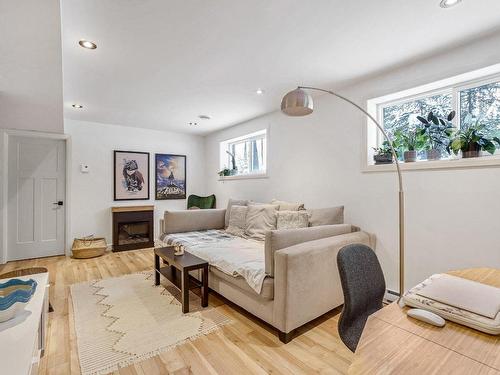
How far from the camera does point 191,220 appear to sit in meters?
3.85

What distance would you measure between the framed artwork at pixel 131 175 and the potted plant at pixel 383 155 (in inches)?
162

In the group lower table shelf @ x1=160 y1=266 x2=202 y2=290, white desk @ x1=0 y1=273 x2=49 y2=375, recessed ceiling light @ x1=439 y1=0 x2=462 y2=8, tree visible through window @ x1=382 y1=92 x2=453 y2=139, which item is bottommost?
lower table shelf @ x1=160 y1=266 x2=202 y2=290

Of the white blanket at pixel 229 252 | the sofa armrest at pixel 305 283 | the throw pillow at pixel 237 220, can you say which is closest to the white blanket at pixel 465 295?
the sofa armrest at pixel 305 283

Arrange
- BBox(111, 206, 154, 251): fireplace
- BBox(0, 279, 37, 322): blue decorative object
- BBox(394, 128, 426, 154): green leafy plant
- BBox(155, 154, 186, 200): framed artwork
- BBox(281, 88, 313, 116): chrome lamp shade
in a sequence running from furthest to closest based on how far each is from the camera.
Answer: BBox(155, 154, 186, 200): framed artwork
BBox(111, 206, 154, 251): fireplace
BBox(394, 128, 426, 154): green leafy plant
BBox(281, 88, 313, 116): chrome lamp shade
BBox(0, 279, 37, 322): blue decorative object

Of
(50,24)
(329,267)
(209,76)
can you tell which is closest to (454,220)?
(329,267)

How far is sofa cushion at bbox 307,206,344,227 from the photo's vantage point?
2793 millimetres

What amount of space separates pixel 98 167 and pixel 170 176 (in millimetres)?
1310

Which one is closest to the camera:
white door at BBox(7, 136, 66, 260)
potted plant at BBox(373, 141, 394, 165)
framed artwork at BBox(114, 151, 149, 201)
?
potted plant at BBox(373, 141, 394, 165)

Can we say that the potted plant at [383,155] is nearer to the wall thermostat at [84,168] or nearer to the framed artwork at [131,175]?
the framed artwork at [131,175]

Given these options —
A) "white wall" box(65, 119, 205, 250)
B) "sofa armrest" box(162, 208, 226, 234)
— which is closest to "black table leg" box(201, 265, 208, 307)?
"sofa armrest" box(162, 208, 226, 234)

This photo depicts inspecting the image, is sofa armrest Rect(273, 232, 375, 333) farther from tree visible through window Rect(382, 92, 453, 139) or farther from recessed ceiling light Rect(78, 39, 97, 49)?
recessed ceiling light Rect(78, 39, 97, 49)

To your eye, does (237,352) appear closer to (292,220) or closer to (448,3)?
(292,220)

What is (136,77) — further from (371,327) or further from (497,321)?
(497,321)

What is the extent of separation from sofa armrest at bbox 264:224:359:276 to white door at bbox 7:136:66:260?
4144 mm
